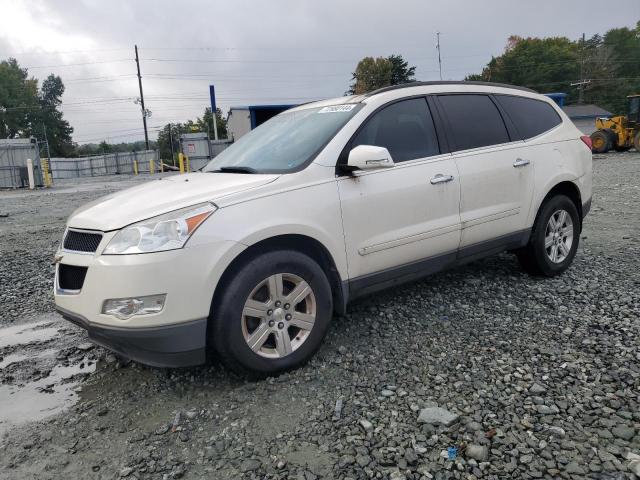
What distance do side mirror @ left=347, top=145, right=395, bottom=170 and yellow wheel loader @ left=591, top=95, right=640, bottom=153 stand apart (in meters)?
26.0

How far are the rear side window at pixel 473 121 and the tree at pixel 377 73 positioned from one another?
56524mm

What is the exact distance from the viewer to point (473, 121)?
4344 millimetres

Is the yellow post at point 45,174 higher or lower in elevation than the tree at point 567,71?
lower

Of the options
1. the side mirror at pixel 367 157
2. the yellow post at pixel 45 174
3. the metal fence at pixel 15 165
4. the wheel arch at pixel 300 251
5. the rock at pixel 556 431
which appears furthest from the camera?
the yellow post at pixel 45 174

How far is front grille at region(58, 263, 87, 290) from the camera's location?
2984 millimetres

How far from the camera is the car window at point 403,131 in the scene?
3734 millimetres

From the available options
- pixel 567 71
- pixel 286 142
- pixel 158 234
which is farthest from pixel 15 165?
pixel 567 71

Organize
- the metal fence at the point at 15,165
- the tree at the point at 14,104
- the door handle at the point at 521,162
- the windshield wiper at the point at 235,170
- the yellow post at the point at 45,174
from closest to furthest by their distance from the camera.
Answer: the windshield wiper at the point at 235,170
the door handle at the point at 521,162
the metal fence at the point at 15,165
the yellow post at the point at 45,174
the tree at the point at 14,104

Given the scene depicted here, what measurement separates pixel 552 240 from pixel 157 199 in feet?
12.1

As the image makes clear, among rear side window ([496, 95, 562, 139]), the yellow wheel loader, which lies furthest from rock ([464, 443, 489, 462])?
the yellow wheel loader

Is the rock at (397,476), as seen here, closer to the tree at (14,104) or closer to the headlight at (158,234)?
the headlight at (158,234)

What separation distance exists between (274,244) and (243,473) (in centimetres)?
134

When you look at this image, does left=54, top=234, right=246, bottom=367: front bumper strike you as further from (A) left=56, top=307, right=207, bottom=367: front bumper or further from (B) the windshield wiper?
(B) the windshield wiper

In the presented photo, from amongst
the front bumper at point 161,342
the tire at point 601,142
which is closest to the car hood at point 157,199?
the front bumper at point 161,342
